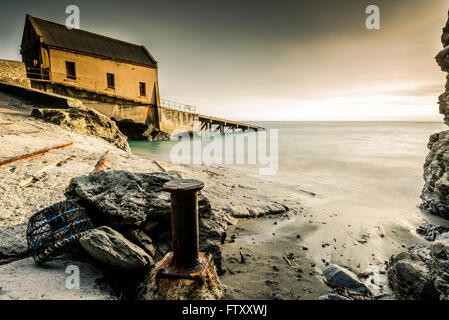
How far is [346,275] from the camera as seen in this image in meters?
3.36

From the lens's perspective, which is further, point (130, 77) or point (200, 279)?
point (130, 77)

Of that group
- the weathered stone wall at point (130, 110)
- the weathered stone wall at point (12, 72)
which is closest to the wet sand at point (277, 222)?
the weathered stone wall at point (12, 72)

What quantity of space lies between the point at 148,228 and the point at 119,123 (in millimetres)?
22733

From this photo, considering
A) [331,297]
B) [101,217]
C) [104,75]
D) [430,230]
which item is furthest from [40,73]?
[430,230]

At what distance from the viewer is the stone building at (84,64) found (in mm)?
19562

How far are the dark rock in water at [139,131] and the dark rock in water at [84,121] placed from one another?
1150cm

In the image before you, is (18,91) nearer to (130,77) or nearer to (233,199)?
(130,77)

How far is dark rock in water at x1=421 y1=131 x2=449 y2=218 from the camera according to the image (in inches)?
236

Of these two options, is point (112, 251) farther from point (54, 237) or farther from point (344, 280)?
point (344, 280)

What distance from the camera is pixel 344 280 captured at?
10.8ft

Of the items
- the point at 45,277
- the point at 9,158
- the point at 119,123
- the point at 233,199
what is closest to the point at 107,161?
the point at 9,158

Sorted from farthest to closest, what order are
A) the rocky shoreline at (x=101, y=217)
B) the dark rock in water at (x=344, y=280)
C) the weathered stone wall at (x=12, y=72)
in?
1. the weathered stone wall at (x=12, y=72)
2. the dark rock in water at (x=344, y=280)
3. the rocky shoreline at (x=101, y=217)

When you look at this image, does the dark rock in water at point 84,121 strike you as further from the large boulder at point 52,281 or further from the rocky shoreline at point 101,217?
the large boulder at point 52,281

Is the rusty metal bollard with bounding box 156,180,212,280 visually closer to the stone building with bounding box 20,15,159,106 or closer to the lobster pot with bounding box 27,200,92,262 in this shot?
the lobster pot with bounding box 27,200,92,262
